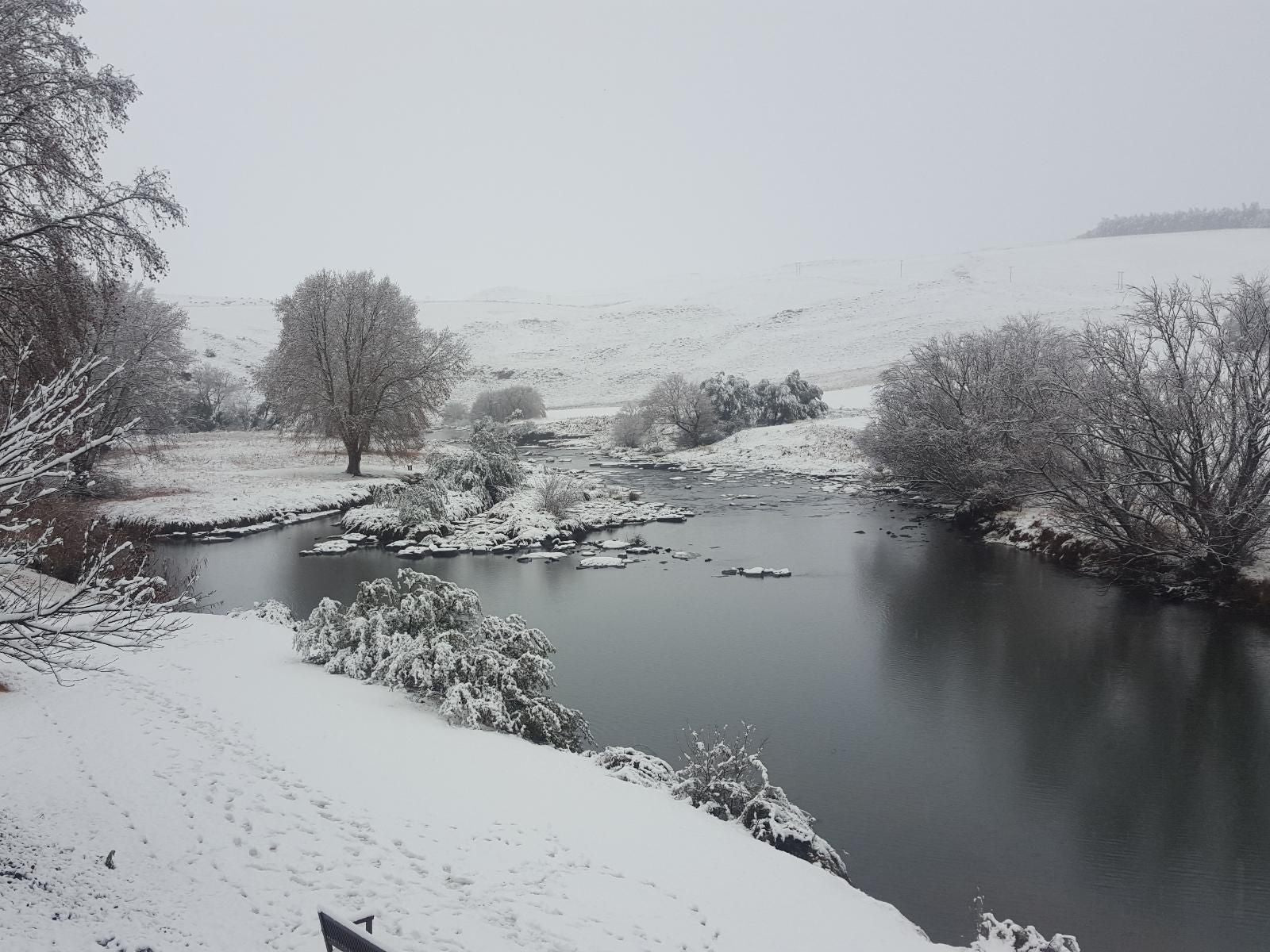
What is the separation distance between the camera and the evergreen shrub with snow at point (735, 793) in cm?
705

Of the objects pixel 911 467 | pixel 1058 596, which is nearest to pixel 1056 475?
pixel 1058 596

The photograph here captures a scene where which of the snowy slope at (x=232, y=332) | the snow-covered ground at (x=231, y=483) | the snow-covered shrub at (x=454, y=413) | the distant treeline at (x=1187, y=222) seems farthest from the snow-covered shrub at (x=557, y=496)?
the distant treeline at (x=1187, y=222)

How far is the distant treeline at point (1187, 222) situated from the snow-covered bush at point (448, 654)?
11874 centimetres

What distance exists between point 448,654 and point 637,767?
259 cm

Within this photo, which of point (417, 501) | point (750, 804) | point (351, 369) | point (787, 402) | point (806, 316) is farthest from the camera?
point (806, 316)

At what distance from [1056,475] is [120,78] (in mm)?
19430

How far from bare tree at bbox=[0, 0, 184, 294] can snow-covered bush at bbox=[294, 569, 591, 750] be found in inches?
192

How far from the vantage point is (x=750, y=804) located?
7219 mm

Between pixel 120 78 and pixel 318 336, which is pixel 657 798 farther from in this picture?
pixel 318 336

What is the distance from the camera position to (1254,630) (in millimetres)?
13977

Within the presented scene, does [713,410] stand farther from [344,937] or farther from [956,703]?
[344,937]

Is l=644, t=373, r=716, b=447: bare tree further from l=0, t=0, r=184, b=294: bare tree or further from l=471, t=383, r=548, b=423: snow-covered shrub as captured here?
l=0, t=0, r=184, b=294: bare tree

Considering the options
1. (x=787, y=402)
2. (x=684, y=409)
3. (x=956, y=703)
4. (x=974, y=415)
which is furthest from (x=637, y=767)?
(x=787, y=402)

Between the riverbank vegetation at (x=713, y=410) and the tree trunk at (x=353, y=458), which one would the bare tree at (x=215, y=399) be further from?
the riverbank vegetation at (x=713, y=410)
